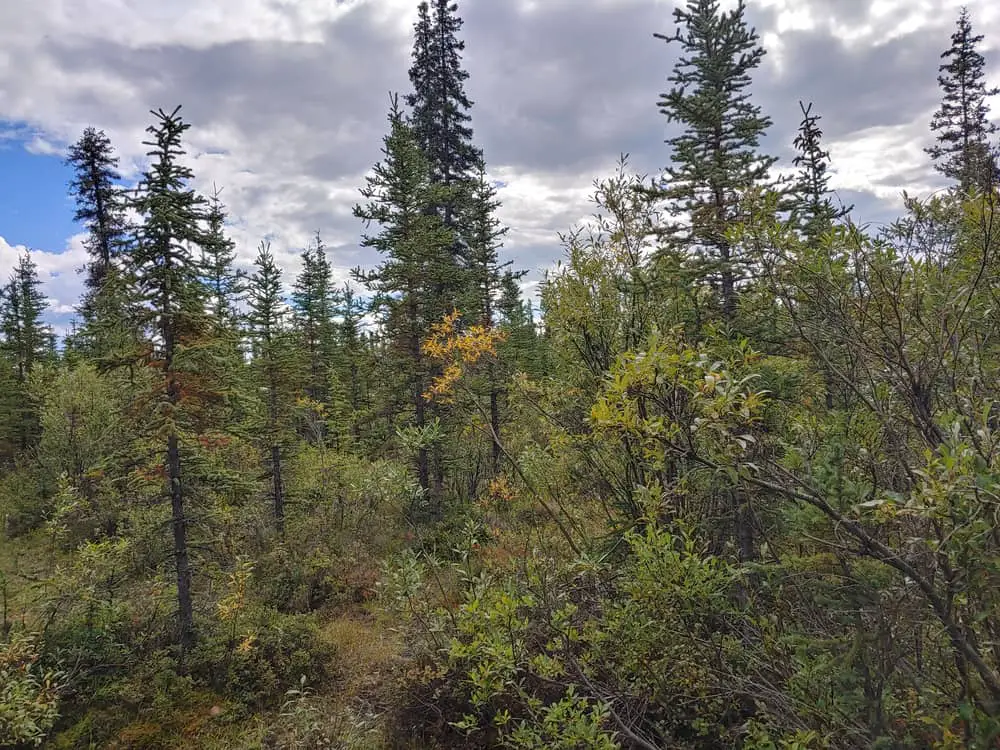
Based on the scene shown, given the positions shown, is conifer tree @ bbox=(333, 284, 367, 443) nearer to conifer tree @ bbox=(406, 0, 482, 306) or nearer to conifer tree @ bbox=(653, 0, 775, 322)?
conifer tree @ bbox=(406, 0, 482, 306)

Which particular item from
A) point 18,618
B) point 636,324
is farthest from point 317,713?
point 636,324

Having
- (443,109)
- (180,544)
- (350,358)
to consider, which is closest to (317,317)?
(350,358)

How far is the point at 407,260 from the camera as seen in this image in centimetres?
1538

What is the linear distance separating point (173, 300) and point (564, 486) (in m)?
7.88

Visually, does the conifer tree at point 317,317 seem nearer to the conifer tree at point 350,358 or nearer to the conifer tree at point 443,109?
the conifer tree at point 350,358

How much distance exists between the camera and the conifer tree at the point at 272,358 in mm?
14539

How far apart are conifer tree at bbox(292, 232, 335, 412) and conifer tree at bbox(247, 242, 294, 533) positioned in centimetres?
851

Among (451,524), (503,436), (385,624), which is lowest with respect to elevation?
(385,624)

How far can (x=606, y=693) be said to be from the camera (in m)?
4.07

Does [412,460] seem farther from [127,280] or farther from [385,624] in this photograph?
[127,280]

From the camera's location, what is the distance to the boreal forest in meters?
2.65

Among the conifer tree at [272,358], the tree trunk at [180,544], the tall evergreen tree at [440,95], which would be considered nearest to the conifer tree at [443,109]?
the tall evergreen tree at [440,95]

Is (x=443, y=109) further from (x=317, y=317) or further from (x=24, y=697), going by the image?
(x=24, y=697)

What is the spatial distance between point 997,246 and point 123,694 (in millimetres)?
12251
